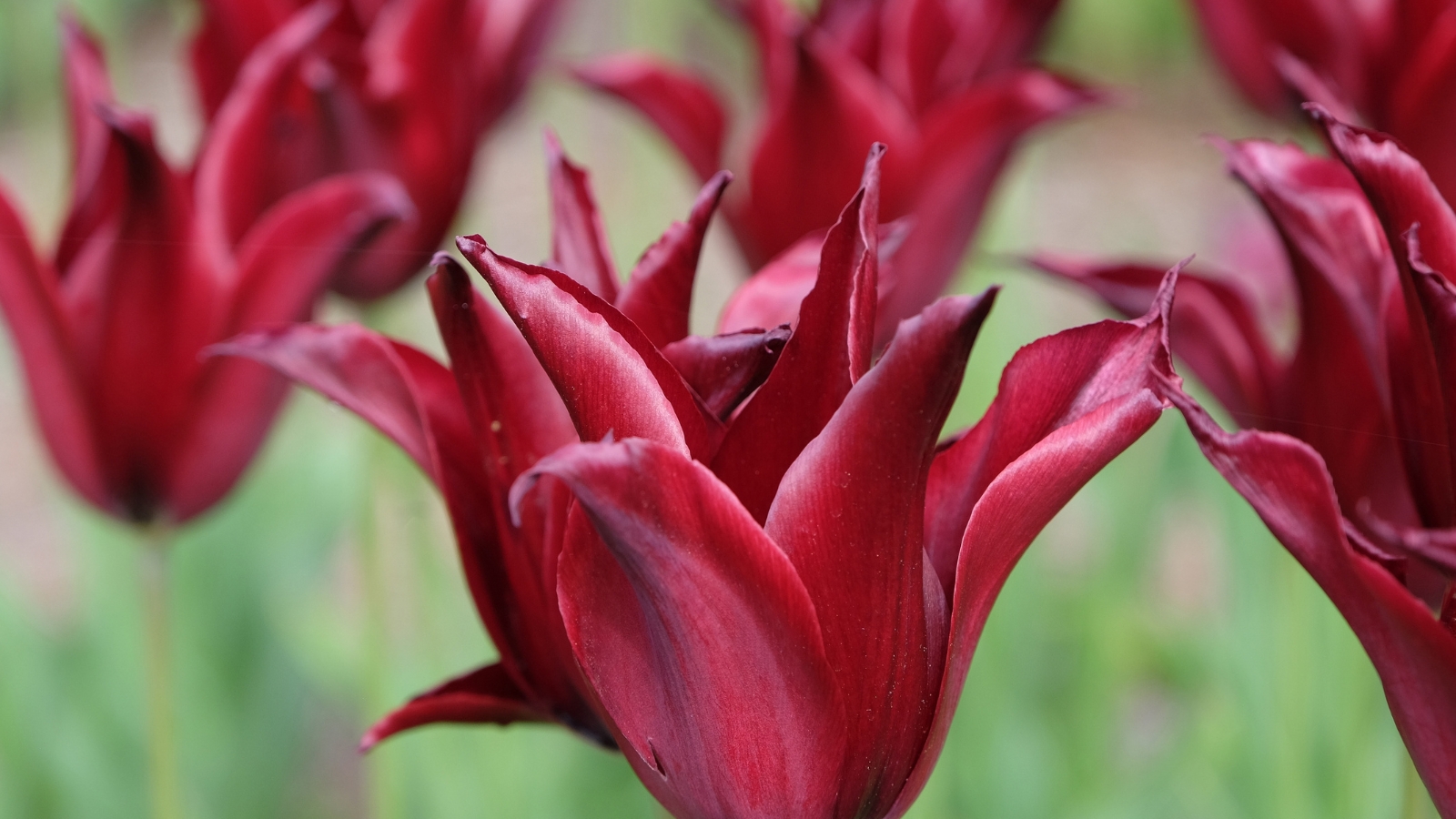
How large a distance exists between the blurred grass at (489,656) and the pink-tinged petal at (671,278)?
30 cm

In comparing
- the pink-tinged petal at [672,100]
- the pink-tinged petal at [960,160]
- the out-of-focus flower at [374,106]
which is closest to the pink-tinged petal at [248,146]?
the out-of-focus flower at [374,106]

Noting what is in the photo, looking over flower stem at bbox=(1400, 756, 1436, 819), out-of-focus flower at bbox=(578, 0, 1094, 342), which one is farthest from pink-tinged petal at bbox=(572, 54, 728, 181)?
flower stem at bbox=(1400, 756, 1436, 819)

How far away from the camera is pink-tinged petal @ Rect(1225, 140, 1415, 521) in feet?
0.96

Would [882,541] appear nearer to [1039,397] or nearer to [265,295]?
[1039,397]

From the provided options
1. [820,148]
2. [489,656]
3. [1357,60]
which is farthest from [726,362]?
[489,656]

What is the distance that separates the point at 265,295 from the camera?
445 mm

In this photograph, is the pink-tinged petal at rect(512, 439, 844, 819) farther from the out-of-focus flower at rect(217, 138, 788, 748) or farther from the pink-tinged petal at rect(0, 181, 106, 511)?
the pink-tinged petal at rect(0, 181, 106, 511)

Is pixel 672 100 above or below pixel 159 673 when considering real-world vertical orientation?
above

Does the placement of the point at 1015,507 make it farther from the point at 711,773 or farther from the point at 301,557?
the point at 301,557

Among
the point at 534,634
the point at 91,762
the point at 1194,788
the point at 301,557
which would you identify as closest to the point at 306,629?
the point at 301,557

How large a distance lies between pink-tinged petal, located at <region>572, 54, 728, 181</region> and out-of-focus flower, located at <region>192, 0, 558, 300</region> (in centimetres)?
5

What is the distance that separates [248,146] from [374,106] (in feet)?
0.19

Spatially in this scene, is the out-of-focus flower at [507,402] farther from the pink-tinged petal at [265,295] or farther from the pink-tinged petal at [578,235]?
the pink-tinged petal at [265,295]

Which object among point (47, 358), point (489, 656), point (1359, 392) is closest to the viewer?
point (1359, 392)
